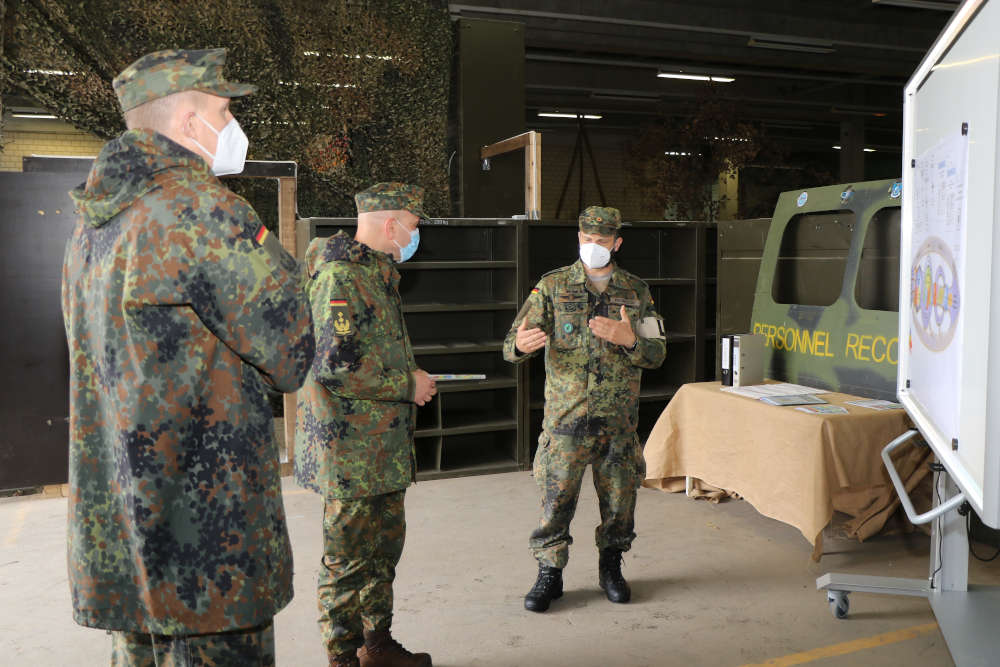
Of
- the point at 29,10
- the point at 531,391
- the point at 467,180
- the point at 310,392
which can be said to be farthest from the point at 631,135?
the point at 310,392

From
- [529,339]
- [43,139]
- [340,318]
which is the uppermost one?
[43,139]

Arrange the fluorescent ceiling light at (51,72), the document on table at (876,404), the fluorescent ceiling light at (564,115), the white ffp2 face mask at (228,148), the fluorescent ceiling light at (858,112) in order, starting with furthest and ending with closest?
the fluorescent ceiling light at (564,115), the fluorescent ceiling light at (858,112), the fluorescent ceiling light at (51,72), the document on table at (876,404), the white ffp2 face mask at (228,148)

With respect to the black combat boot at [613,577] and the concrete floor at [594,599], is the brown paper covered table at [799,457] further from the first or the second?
the black combat boot at [613,577]

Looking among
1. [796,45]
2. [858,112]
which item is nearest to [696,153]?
[796,45]

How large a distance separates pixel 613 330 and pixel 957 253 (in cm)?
129

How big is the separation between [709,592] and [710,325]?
3.17m

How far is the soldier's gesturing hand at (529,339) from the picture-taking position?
9.71 ft

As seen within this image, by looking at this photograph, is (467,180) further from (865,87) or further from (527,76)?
(865,87)

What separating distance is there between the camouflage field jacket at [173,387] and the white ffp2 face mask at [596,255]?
183 centimetres

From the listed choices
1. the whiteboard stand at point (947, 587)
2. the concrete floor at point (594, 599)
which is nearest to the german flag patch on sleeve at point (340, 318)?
the concrete floor at point (594, 599)

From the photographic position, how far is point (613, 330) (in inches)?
116

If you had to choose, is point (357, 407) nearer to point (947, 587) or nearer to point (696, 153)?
point (947, 587)

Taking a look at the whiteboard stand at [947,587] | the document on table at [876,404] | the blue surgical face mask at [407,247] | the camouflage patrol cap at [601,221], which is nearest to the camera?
the blue surgical face mask at [407,247]

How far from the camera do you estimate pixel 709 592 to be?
3.27m
